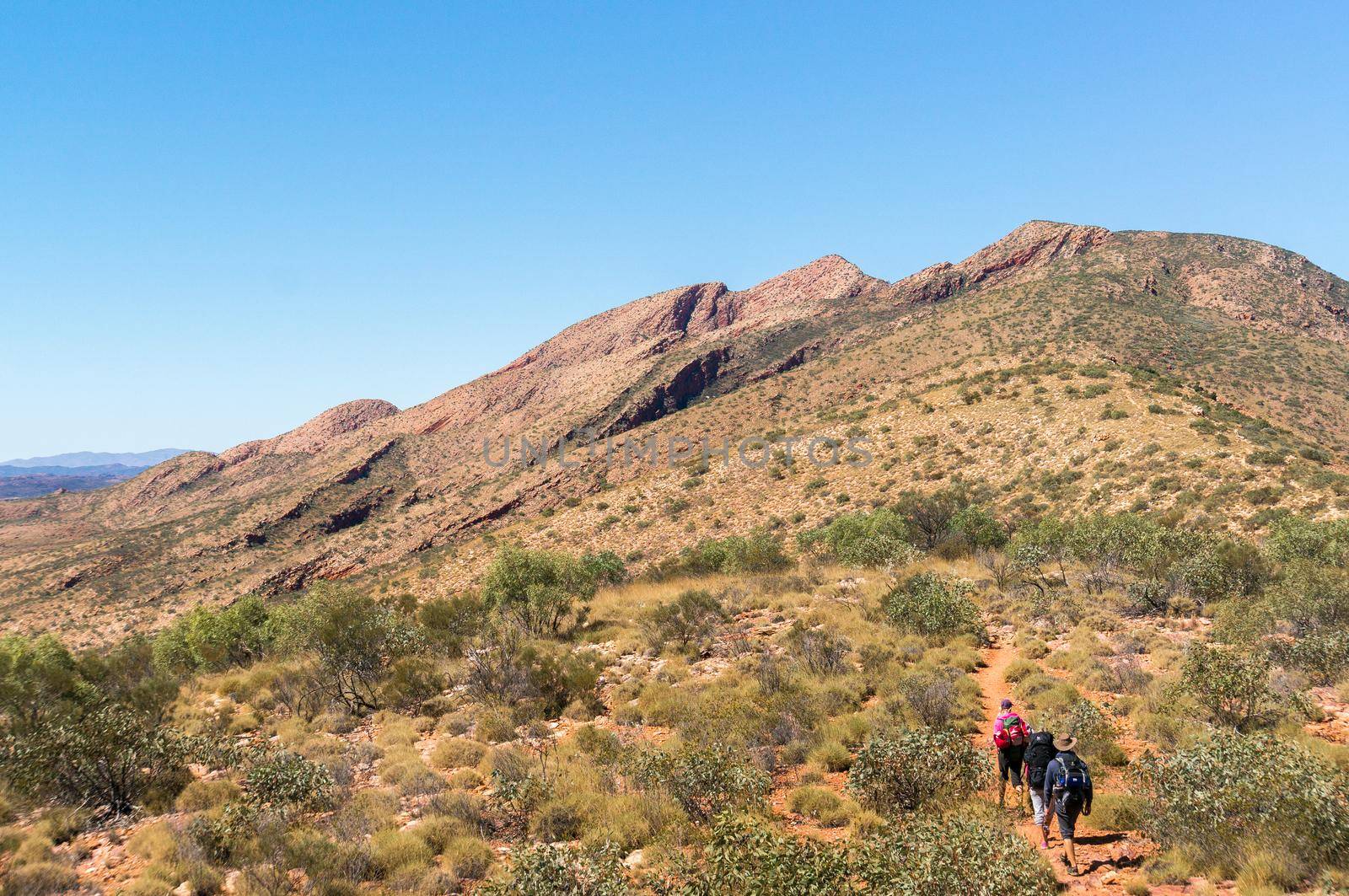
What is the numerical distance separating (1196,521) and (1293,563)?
36.4 ft

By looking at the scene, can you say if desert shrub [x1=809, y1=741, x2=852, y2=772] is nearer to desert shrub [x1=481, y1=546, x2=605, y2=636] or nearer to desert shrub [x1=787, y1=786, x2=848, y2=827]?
desert shrub [x1=787, y1=786, x2=848, y2=827]

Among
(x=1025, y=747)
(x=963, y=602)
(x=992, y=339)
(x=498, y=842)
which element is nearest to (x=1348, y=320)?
(x=992, y=339)

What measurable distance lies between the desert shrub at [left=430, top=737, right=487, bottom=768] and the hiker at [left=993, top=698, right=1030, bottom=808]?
866 cm

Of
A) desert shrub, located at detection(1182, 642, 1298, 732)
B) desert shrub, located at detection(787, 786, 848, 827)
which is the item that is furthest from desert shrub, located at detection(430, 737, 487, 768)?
desert shrub, located at detection(1182, 642, 1298, 732)

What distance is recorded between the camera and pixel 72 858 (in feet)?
26.1

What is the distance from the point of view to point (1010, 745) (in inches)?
330

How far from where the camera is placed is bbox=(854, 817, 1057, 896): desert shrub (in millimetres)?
5508

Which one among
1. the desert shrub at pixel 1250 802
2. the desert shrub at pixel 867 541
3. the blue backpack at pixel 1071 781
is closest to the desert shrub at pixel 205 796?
the blue backpack at pixel 1071 781

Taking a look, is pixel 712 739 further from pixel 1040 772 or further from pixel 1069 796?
pixel 1069 796

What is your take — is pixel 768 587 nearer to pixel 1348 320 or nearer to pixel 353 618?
pixel 353 618

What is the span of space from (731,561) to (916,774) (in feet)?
63.4

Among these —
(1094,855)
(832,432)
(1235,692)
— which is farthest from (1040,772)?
(832,432)

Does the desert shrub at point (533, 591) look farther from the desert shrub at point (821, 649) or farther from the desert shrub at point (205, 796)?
the desert shrub at point (205, 796)

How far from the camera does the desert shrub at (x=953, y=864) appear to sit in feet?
18.1
